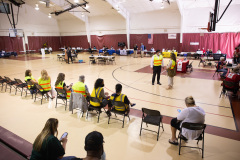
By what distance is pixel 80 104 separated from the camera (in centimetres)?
482

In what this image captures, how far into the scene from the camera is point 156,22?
2109 centimetres

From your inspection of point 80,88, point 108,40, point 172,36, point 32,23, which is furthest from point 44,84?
point 32,23

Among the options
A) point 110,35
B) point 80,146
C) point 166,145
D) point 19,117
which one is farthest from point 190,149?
point 110,35

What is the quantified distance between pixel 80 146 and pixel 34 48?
26.6 meters

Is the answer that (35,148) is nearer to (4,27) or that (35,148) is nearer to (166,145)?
(166,145)

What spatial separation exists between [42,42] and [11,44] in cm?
467

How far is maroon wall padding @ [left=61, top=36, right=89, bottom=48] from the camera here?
2780 centimetres

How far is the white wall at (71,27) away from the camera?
27.4m

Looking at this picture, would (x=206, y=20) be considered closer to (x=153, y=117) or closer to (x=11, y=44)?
(x=153, y=117)

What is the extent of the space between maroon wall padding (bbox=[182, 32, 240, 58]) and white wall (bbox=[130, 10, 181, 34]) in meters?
1.92

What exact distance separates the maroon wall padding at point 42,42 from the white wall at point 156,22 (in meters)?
14.3

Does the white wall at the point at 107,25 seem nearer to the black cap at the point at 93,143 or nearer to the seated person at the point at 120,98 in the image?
the seated person at the point at 120,98

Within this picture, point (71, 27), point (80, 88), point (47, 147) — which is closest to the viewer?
point (47, 147)

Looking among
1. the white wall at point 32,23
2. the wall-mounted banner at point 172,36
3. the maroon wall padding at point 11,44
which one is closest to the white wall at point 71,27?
the white wall at point 32,23
